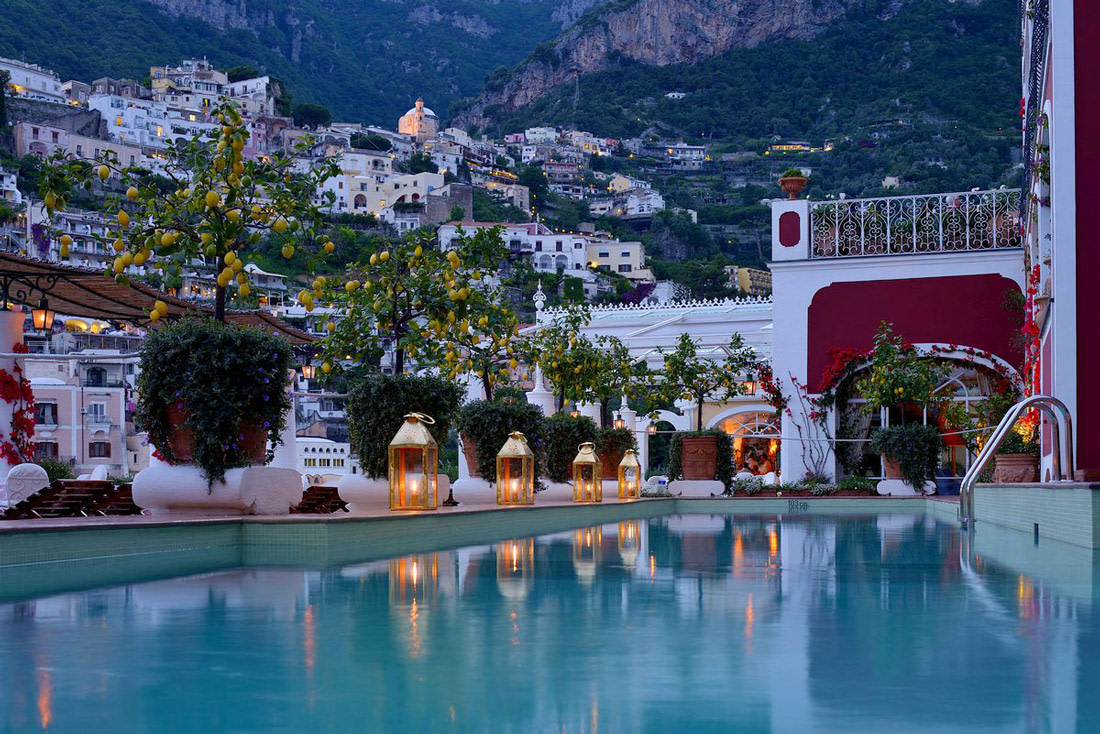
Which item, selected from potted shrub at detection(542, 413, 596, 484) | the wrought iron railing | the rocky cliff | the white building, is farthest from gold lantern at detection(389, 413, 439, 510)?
the rocky cliff

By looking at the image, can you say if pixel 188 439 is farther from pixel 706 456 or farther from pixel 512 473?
pixel 706 456

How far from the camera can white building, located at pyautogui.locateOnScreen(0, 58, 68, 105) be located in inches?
4748

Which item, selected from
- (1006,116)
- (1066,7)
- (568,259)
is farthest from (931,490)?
(568,259)

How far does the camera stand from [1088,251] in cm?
984

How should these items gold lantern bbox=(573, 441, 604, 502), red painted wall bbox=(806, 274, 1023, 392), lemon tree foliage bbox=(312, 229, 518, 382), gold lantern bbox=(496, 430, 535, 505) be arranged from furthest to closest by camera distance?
red painted wall bbox=(806, 274, 1023, 392), gold lantern bbox=(573, 441, 604, 502), gold lantern bbox=(496, 430, 535, 505), lemon tree foliage bbox=(312, 229, 518, 382)

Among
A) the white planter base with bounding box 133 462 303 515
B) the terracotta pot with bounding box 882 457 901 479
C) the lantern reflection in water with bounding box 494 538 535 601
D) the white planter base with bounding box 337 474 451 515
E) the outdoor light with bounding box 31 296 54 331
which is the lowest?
the terracotta pot with bounding box 882 457 901 479

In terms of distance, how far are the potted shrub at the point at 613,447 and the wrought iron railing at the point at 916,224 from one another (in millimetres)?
5515

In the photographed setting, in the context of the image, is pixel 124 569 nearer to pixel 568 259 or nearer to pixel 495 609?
pixel 495 609

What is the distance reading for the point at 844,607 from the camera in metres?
5.01

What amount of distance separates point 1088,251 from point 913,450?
10456 mm

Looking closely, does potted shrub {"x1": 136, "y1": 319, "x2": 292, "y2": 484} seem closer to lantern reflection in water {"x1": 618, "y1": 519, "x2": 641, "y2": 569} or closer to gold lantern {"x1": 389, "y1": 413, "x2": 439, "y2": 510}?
gold lantern {"x1": 389, "y1": 413, "x2": 439, "y2": 510}

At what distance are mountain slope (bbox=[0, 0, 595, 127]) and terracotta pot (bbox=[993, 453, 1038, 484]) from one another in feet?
447

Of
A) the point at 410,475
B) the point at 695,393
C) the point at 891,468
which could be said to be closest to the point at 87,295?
the point at 410,475

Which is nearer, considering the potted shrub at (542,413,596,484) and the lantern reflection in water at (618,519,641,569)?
the lantern reflection in water at (618,519,641,569)
